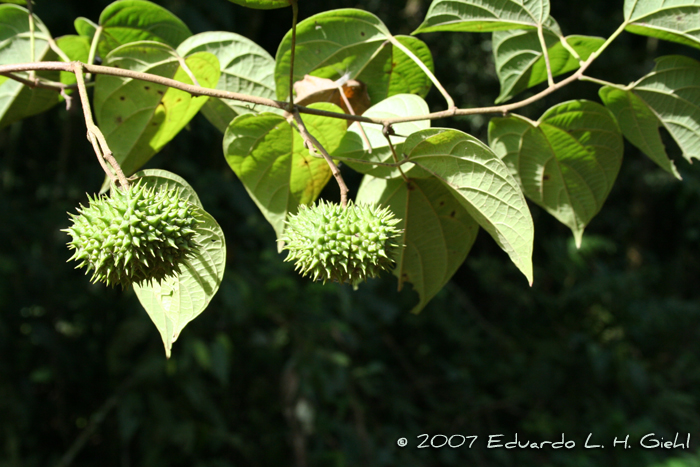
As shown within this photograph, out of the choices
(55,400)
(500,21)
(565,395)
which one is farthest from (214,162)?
(565,395)

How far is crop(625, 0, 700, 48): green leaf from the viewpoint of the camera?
3.55 ft

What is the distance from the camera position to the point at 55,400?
328 centimetres

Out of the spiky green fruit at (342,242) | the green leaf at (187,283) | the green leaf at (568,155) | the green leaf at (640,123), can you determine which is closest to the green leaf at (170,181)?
the green leaf at (187,283)

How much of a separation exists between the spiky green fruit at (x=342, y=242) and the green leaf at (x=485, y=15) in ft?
1.34

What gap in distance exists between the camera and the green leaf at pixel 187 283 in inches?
35.8

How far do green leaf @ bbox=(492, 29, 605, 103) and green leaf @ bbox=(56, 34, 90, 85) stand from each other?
984 millimetres

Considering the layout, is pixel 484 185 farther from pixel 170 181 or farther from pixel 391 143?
pixel 170 181

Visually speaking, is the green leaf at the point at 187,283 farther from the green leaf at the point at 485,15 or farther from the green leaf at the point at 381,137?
the green leaf at the point at 485,15

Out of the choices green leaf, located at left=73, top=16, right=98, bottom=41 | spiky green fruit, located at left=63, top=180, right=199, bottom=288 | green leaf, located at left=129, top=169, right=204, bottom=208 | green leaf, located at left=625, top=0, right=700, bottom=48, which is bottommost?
spiky green fruit, located at left=63, top=180, right=199, bottom=288

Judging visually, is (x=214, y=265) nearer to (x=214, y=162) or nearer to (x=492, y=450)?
(x=214, y=162)

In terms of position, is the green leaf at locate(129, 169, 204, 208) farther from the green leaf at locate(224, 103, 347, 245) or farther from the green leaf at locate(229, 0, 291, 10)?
the green leaf at locate(229, 0, 291, 10)

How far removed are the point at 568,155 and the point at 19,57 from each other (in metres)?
1.28

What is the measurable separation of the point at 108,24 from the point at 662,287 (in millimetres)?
6437

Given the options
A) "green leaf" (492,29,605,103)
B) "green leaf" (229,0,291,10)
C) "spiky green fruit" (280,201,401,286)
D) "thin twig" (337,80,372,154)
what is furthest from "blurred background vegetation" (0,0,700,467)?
"green leaf" (229,0,291,10)
